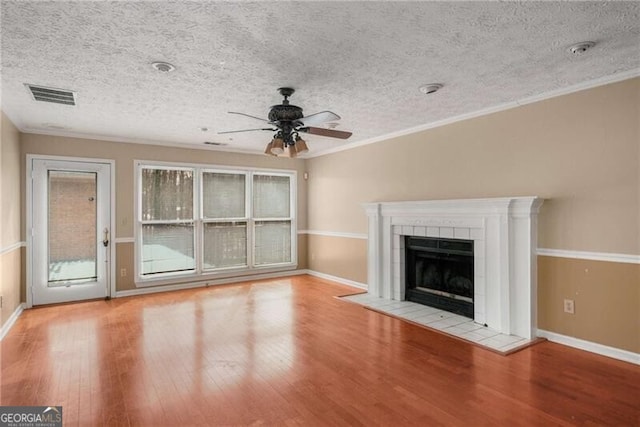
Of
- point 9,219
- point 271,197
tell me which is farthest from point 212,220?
point 9,219

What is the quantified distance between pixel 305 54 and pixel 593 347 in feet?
12.2

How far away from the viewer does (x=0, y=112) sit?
3953 mm

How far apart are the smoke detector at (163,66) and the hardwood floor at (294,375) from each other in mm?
2526

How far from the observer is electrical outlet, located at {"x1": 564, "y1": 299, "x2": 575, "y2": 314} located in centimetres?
351

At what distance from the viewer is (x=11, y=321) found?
13.9 feet

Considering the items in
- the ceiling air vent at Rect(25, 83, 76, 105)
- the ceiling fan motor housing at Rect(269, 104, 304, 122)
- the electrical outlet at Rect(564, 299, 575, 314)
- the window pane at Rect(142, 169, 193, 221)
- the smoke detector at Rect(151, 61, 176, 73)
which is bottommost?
the electrical outlet at Rect(564, 299, 575, 314)

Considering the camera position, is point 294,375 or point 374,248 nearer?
point 294,375

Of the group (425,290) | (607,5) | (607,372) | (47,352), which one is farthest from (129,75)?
(607,372)

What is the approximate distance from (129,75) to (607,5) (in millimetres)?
3491

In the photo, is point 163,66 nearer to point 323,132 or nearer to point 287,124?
point 287,124

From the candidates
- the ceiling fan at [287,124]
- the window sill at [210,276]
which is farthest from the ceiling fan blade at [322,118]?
the window sill at [210,276]

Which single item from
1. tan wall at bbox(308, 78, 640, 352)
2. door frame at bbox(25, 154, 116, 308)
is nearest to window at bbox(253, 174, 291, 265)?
door frame at bbox(25, 154, 116, 308)

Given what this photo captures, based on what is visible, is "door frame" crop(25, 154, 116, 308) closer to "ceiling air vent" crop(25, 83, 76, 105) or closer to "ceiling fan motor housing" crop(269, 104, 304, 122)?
"ceiling air vent" crop(25, 83, 76, 105)

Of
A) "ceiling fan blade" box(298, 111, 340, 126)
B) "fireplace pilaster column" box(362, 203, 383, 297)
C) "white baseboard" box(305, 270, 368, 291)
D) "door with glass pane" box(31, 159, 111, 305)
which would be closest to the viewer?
"ceiling fan blade" box(298, 111, 340, 126)
